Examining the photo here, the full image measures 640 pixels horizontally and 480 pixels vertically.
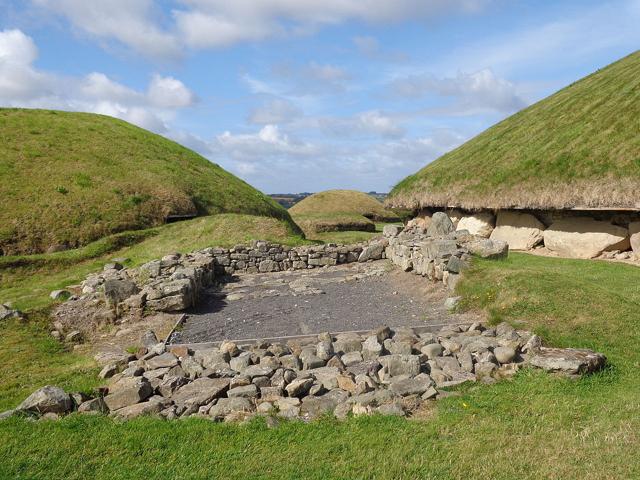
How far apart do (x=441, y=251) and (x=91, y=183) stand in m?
19.7

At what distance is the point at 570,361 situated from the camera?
760cm

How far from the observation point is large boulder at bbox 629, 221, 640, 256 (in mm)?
16828

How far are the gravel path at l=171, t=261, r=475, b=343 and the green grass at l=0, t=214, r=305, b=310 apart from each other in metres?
4.03

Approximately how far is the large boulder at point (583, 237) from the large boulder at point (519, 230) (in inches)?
22.1

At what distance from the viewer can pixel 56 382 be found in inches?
325

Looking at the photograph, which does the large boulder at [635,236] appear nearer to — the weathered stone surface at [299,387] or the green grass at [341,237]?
the weathered stone surface at [299,387]

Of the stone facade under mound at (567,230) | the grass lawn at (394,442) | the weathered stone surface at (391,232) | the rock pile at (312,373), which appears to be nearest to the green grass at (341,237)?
the weathered stone surface at (391,232)

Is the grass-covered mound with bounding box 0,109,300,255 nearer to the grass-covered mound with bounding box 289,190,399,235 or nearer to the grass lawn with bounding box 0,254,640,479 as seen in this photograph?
the grass-covered mound with bounding box 289,190,399,235

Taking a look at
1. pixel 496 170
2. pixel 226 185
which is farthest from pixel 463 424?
pixel 226 185

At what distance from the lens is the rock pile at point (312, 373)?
675 centimetres

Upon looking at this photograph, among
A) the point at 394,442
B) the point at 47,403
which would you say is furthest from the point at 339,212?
the point at 394,442

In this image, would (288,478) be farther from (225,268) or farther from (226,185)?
(226,185)

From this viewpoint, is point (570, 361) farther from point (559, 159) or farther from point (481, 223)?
point (481, 223)

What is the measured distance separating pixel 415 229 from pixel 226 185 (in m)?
15.5
